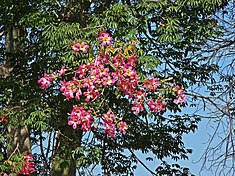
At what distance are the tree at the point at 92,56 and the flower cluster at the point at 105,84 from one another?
0.34 feet

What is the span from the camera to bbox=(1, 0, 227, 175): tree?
2850 mm

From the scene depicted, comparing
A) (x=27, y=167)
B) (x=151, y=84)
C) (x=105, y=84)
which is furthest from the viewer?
(x=27, y=167)

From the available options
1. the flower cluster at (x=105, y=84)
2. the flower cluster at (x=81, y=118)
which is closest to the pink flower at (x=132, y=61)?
the flower cluster at (x=105, y=84)

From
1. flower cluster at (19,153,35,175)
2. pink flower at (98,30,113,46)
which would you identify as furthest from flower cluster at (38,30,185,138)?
flower cluster at (19,153,35,175)

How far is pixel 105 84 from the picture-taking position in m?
2.63

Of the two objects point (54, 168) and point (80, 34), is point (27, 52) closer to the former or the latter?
point (80, 34)

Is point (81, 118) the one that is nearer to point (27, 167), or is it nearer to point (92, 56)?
point (92, 56)

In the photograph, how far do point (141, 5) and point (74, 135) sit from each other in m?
1.10

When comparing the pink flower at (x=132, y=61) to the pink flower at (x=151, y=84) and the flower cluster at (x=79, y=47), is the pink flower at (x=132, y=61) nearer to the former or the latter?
the pink flower at (x=151, y=84)

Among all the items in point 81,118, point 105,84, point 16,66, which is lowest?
point 81,118

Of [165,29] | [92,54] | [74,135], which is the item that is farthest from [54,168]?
[165,29]

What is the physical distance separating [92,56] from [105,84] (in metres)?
0.23

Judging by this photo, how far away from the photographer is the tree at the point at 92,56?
9.35ft

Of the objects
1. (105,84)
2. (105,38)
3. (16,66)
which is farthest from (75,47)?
(16,66)
